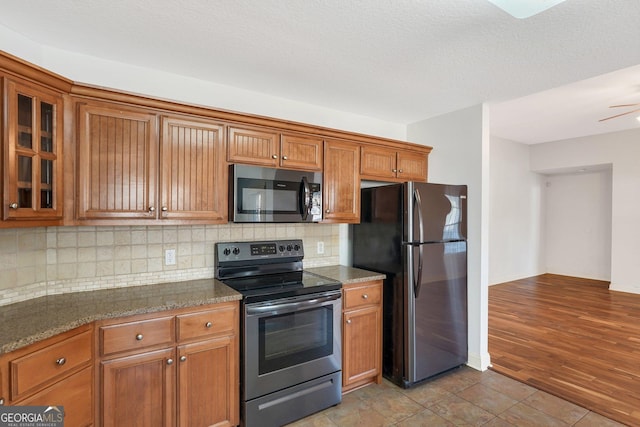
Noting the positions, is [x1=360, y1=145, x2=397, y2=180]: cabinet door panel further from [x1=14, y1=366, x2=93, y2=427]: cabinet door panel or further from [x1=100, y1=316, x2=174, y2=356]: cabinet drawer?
[x1=14, y1=366, x2=93, y2=427]: cabinet door panel

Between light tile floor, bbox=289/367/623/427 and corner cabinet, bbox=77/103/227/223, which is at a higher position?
corner cabinet, bbox=77/103/227/223

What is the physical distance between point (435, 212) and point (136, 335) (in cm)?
236

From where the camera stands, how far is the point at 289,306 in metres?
2.28

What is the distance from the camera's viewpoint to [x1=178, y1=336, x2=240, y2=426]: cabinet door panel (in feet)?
6.52

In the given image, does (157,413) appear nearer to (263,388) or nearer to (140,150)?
(263,388)

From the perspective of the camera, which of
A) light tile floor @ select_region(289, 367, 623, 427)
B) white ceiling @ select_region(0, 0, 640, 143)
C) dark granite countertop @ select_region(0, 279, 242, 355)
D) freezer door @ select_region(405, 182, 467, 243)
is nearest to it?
dark granite countertop @ select_region(0, 279, 242, 355)

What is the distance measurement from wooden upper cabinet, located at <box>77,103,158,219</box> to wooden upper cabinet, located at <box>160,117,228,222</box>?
0.25 feet

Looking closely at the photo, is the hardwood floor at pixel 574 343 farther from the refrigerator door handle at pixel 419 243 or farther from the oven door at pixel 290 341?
the oven door at pixel 290 341

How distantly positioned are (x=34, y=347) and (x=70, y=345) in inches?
6.4

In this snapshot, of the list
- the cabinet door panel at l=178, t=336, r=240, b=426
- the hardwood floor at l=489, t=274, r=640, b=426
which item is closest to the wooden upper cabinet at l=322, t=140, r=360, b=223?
the cabinet door panel at l=178, t=336, r=240, b=426

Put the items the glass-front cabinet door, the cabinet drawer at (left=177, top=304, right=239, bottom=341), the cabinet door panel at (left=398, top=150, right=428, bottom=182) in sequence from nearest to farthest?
the glass-front cabinet door
the cabinet drawer at (left=177, top=304, right=239, bottom=341)
the cabinet door panel at (left=398, top=150, right=428, bottom=182)

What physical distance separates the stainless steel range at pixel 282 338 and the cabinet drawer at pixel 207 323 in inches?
3.4

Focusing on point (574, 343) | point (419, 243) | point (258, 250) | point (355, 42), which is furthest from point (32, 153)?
point (574, 343)

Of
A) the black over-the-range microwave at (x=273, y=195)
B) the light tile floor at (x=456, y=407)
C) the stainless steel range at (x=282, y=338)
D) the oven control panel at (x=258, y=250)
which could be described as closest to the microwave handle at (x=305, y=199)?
the black over-the-range microwave at (x=273, y=195)
